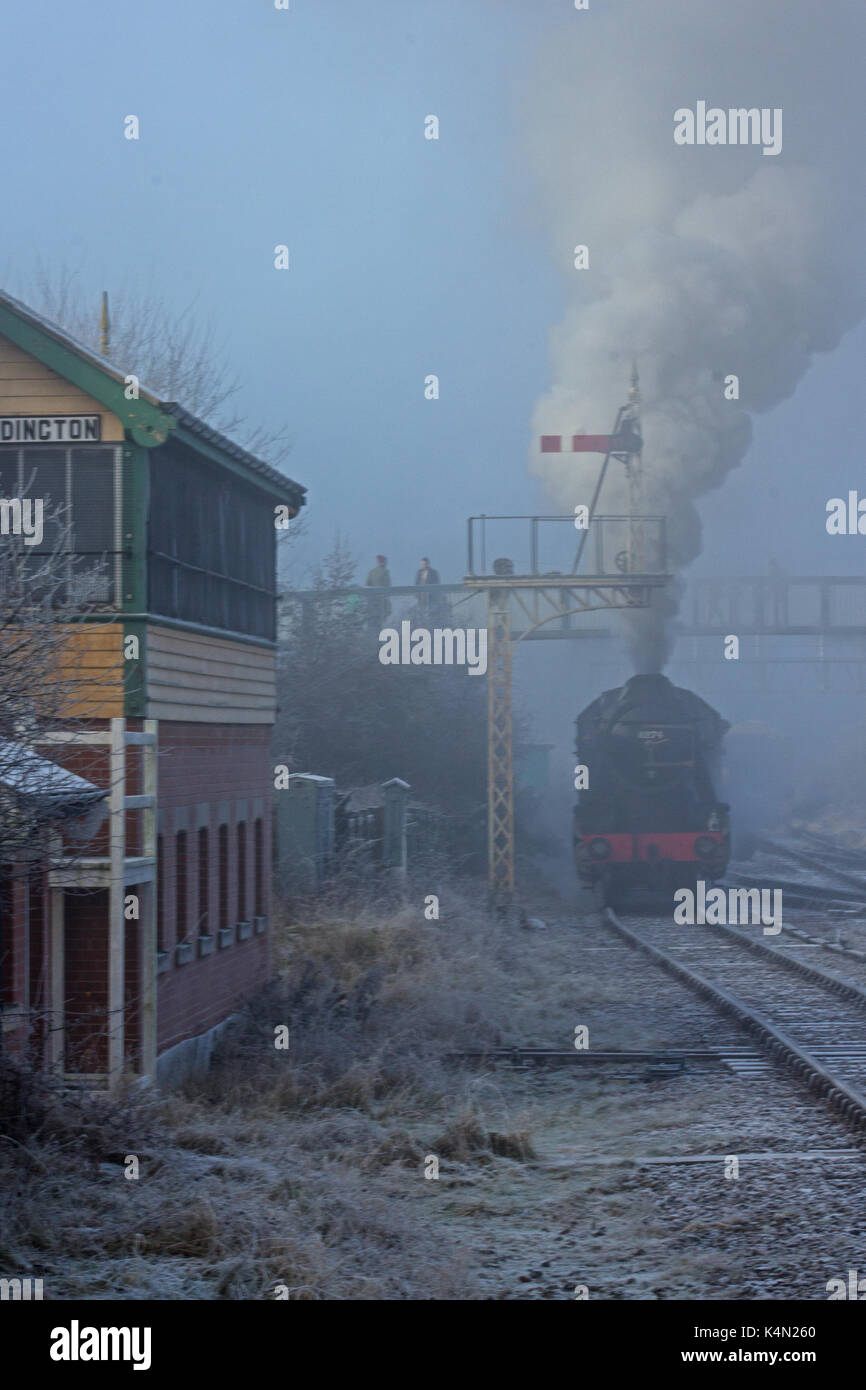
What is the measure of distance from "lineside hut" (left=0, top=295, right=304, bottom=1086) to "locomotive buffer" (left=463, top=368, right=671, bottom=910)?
1225cm

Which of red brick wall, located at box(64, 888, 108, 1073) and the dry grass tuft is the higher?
red brick wall, located at box(64, 888, 108, 1073)

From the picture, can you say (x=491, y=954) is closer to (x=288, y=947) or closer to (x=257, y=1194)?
(x=288, y=947)

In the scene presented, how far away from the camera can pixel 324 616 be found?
30.2 metres

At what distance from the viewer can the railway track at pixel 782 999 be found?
11398 mm

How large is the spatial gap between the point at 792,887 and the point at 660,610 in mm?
5787

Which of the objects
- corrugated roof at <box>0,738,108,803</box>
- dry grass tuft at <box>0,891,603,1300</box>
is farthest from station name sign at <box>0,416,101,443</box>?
dry grass tuft at <box>0,891,603,1300</box>

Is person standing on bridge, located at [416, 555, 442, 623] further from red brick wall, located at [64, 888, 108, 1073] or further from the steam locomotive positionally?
red brick wall, located at [64, 888, 108, 1073]

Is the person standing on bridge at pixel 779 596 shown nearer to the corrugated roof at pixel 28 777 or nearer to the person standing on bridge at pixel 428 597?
the person standing on bridge at pixel 428 597

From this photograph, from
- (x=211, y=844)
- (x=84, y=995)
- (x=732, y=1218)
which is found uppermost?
(x=211, y=844)

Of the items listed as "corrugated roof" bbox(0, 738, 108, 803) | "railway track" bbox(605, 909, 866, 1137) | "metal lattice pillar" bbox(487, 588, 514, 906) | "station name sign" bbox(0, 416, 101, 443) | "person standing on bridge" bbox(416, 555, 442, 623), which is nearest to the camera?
"corrugated roof" bbox(0, 738, 108, 803)

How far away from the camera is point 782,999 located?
15469 millimetres

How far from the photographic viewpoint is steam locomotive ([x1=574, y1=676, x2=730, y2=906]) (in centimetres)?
2423

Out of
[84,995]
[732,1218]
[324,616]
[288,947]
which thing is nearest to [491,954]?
[288,947]

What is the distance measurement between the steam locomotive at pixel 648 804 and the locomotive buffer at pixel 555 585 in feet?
5.29
